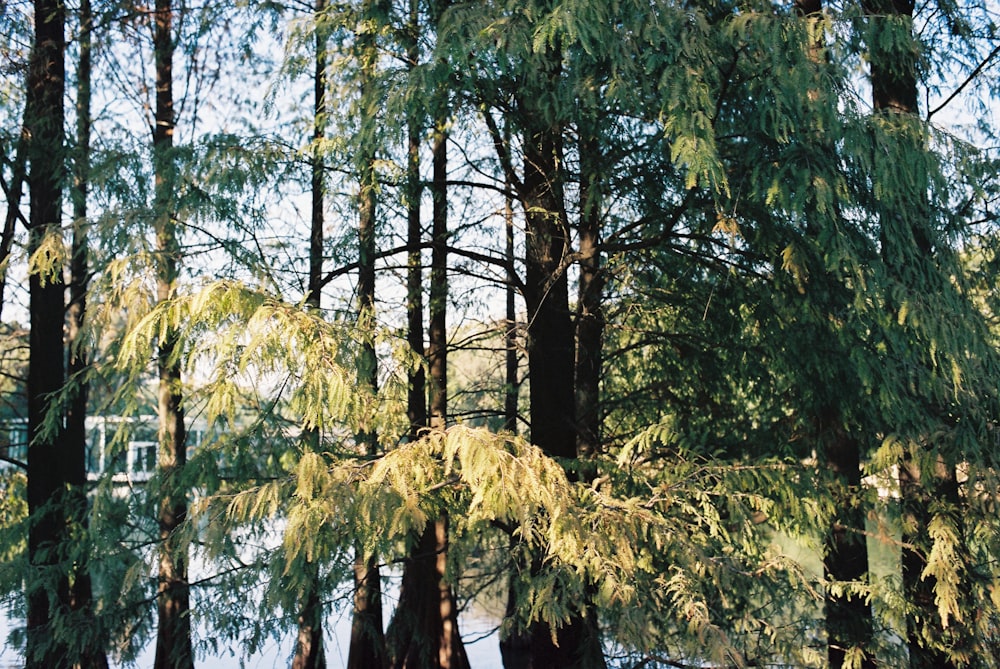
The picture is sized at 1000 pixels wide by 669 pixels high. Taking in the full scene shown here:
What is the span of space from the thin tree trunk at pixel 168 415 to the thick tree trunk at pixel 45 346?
637 millimetres

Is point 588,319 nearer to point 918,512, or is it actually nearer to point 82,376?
point 918,512

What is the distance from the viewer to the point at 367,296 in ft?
19.4

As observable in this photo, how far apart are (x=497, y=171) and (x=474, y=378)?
3.62 metres

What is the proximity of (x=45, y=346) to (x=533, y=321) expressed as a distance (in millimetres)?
3421

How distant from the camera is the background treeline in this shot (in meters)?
4.41

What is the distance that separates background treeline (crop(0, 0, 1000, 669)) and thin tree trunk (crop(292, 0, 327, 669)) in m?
0.04

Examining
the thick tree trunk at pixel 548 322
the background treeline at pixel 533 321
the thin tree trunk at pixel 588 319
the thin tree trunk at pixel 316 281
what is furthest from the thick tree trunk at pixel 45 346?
the thin tree trunk at pixel 588 319

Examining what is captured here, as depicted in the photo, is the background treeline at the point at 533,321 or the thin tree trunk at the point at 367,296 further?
the thin tree trunk at the point at 367,296

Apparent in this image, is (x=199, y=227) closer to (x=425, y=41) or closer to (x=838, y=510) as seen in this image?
(x=425, y=41)

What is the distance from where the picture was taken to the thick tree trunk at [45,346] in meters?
6.26

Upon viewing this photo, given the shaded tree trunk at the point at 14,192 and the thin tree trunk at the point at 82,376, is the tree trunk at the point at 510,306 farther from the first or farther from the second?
the shaded tree trunk at the point at 14,192

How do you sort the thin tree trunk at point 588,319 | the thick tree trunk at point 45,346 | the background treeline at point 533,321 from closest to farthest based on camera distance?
the background treeline at point 533,321, the thin tree trunk at point 588,319, the thick tree trunk at point 45,346

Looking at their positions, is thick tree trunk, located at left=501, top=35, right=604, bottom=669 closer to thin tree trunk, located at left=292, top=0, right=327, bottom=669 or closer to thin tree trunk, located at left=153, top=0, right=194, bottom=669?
thin tree trunk, located at left=292, top=0, right=327, bottom=669

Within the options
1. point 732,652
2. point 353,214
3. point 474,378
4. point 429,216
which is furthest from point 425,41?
point 474,378
